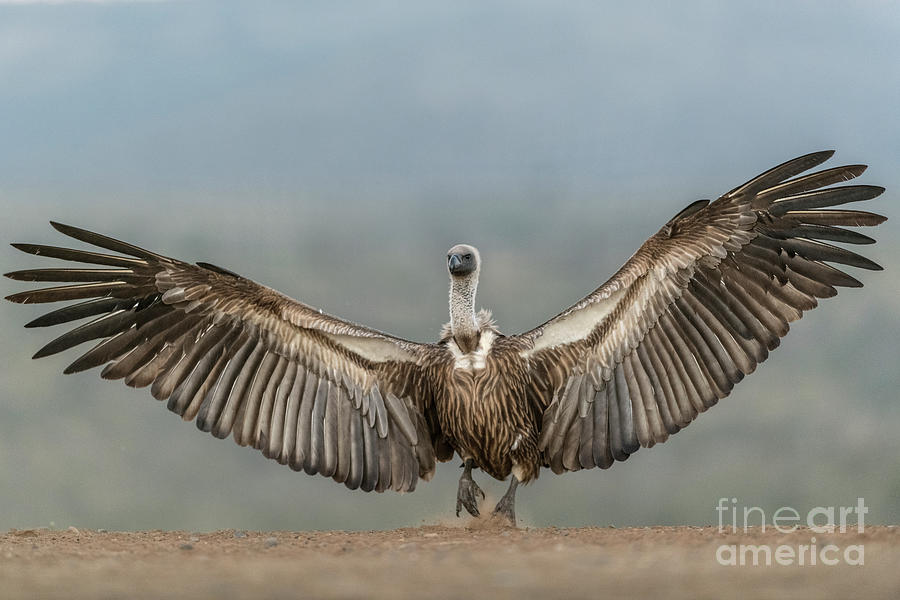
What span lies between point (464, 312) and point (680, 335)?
6.33ft

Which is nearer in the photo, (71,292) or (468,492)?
(468,492)

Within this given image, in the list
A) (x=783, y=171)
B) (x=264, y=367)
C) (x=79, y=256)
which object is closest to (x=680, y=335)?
(x=783, y=171)

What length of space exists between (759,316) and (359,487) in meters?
3.91

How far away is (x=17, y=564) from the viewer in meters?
6.62

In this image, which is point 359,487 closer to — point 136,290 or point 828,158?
point 136,290

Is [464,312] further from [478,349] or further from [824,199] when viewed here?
[824,199]

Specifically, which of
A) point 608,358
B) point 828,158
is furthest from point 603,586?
point 828,158

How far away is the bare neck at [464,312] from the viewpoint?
9438 mm

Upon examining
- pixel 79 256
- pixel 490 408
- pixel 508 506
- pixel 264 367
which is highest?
pixel 79 256

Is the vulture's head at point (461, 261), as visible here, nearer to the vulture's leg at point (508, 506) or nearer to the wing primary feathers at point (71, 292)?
the vulture's leg at point (508, 506)

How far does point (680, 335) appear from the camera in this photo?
9477mm

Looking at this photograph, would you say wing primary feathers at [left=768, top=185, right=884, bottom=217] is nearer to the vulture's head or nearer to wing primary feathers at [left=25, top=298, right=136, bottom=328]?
the vulture's head

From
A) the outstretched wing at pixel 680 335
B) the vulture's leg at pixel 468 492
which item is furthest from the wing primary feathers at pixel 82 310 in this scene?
the outstretched wing at pixel 680 335

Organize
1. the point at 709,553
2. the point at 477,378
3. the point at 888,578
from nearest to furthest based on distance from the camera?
the point at 888,578, the point at 709,553, the point at 477,378
